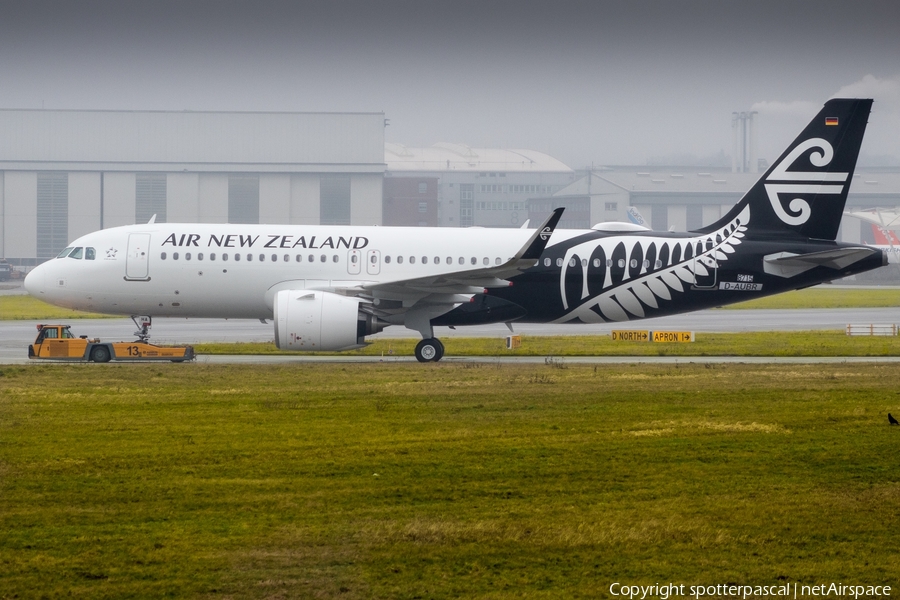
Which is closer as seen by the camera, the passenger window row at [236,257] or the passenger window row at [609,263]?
the passenger window row at [236,257]

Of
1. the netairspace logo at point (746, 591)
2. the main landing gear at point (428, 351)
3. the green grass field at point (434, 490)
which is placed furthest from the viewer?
the main landing gear at point (428, 351)

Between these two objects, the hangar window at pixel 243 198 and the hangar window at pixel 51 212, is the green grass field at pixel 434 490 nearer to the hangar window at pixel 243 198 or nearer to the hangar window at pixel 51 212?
the hangar window at pixel 243 198

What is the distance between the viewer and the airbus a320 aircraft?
2920 cm

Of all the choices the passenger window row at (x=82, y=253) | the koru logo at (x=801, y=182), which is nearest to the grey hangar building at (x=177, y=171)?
the passenger window row at (x=82, y=253)

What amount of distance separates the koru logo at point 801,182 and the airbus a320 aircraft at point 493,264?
0.03m

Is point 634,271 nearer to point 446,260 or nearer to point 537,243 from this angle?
point 537,243

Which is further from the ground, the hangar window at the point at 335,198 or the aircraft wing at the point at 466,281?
the hangar window at the point at 335,198

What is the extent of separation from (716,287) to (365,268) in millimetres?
10331

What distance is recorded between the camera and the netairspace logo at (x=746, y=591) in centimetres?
884

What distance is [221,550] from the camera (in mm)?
9820

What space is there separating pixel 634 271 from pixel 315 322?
9493 millimetres

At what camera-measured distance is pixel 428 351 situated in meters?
29.8

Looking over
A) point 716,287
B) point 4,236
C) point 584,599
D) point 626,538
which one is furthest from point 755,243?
point 4,236

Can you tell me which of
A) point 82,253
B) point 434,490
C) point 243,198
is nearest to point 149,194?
point 243,198
